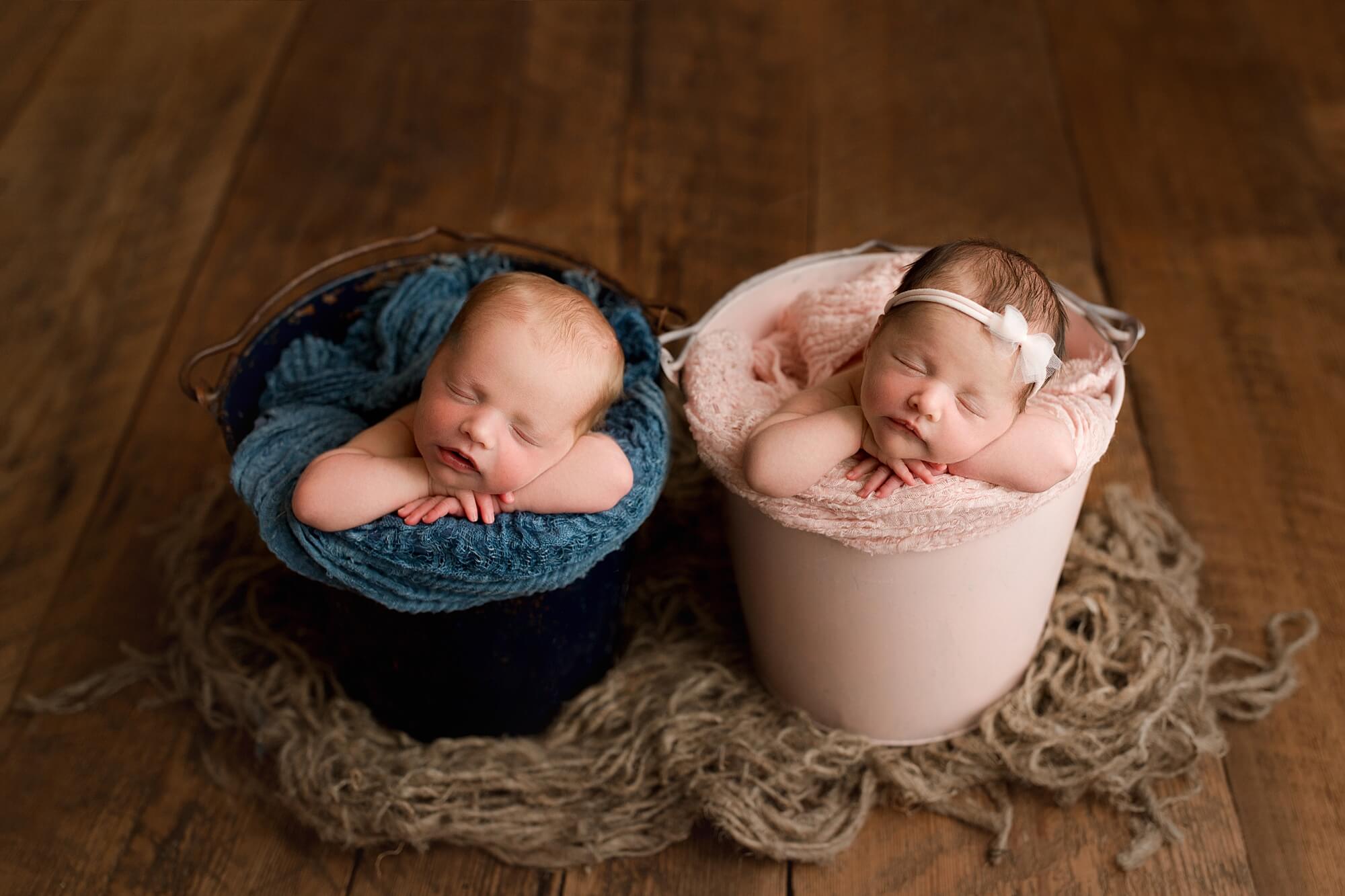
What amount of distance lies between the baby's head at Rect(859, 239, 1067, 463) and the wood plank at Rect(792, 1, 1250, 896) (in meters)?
0.39

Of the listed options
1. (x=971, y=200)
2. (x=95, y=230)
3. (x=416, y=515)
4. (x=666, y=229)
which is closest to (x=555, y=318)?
(x=416, y=515)

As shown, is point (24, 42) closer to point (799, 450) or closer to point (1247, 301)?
point (799, 450)

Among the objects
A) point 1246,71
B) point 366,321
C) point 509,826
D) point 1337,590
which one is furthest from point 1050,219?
point 509,826

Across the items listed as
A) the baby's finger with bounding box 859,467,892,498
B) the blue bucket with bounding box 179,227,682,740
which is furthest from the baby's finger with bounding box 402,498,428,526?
the baby's finger with bounding box 859,467,892,498

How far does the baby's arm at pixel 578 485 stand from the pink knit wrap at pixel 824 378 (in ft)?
0.29

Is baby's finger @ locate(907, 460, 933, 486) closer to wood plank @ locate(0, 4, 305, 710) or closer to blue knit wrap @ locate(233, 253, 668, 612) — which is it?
blue knit wrap @ locate(233, 253, 668, 612)

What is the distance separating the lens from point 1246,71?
1956mm

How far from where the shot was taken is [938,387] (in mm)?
903

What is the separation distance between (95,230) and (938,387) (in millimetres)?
1370

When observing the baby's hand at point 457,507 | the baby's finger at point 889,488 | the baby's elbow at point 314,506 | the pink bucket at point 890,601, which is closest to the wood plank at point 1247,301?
the pink bucket at point 890,601

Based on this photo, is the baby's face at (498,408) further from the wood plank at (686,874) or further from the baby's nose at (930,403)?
the wood plank at (686,874)

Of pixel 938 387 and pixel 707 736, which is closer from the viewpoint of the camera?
pixel 938 387

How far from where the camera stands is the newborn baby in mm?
918

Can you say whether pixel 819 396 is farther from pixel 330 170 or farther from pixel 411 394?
pixel 330 170
